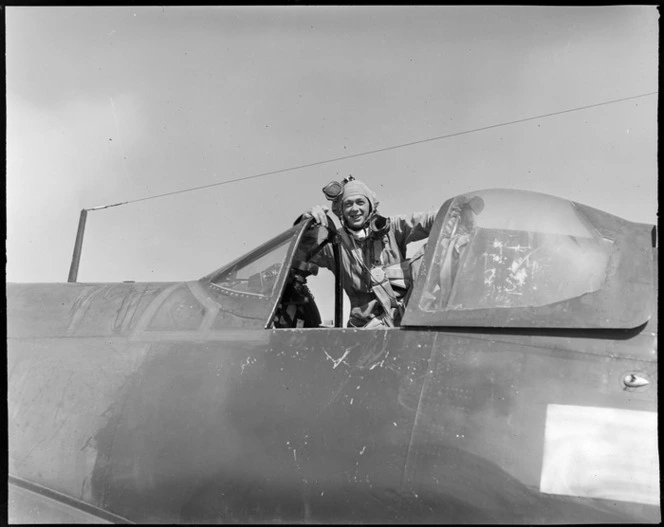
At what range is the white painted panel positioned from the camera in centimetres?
334

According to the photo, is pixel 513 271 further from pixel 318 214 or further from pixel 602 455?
pixel 318 214

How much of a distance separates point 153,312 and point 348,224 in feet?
6.53

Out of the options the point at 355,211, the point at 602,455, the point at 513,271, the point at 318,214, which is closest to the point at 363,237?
the point at 355,211

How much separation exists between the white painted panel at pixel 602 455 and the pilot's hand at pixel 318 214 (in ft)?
7.75

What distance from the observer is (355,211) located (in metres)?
6.02

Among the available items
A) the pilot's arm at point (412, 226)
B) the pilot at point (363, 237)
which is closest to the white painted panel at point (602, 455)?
the pilot at point (363, 237)

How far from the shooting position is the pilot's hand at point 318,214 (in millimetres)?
5328

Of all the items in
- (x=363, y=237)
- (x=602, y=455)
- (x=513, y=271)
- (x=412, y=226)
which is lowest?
(x=602, y=455)

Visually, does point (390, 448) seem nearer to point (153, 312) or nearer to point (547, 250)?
point (547, 250)

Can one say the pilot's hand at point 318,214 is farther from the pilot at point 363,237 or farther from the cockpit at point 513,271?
the cockpit at point 513,271

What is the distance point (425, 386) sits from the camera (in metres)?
3.72

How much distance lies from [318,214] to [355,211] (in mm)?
693

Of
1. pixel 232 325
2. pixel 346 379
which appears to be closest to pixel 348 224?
pixel 232 325

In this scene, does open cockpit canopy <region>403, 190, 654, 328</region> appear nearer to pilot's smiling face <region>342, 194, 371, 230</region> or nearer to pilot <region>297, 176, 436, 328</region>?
pilot <region>297, 176, 436, 328</region>
